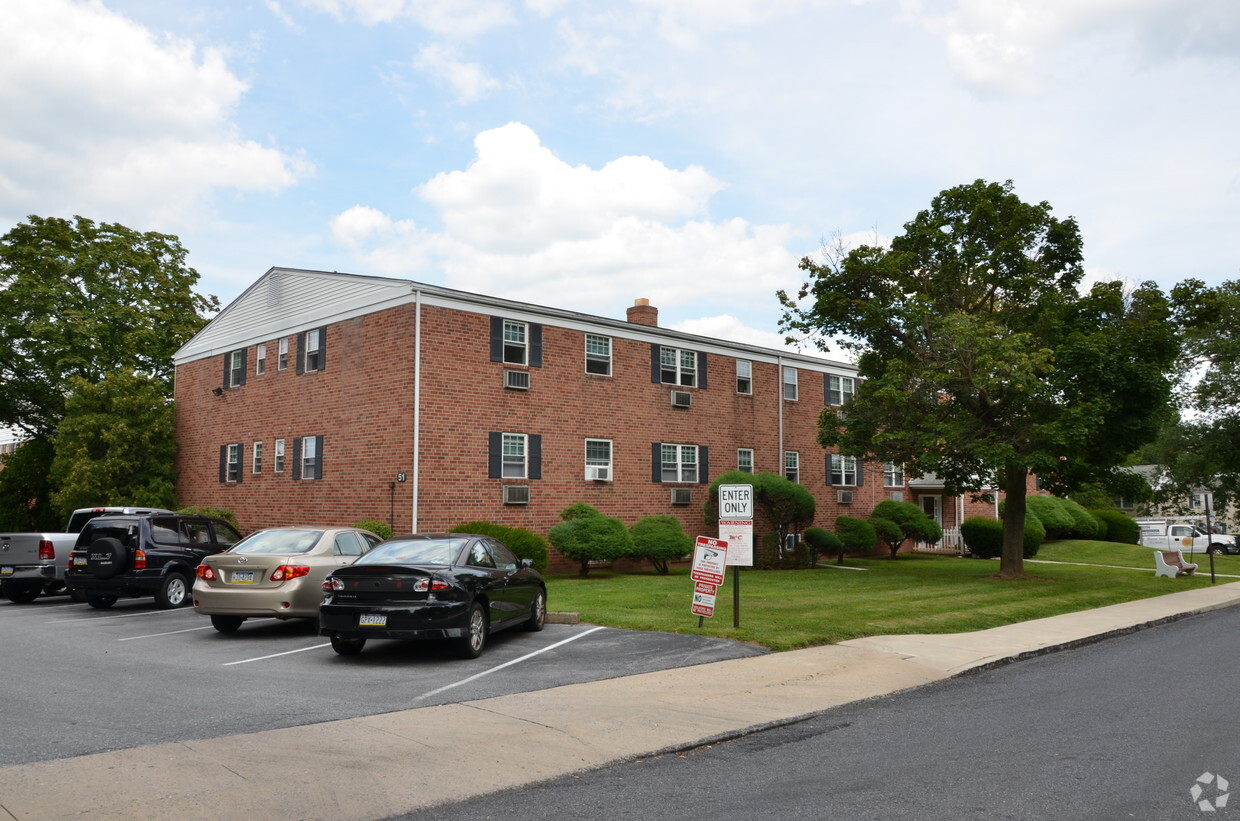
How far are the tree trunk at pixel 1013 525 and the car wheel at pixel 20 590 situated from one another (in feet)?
72.3

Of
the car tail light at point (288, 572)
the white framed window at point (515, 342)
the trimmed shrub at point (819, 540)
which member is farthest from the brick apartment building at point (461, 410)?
the car tail light at point (288, 572)

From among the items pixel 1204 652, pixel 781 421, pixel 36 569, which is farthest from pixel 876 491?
pixel 36 569

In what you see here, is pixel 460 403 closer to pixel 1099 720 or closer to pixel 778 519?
pixel 778 519

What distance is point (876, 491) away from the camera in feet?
118

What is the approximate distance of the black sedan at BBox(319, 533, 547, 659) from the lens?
10594 millimetres

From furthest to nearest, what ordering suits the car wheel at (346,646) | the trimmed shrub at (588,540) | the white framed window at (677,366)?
the white framed window at (677,366)
the trimmed shrub at (588,540)
the car wheel at (346,646)

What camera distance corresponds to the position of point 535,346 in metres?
24.7

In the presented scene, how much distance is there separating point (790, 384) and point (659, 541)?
9830mm

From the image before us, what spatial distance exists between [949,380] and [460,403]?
467 inches

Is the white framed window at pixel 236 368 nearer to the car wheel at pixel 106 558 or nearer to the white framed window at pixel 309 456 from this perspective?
the white framed window at pixel 309 456

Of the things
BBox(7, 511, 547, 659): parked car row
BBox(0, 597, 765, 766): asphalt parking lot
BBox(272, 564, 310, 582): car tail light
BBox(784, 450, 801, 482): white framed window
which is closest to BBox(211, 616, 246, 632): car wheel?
BBox(7, 511, 547, 659): parked car row

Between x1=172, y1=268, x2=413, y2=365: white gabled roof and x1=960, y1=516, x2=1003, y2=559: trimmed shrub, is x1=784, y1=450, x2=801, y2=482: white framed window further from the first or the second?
x1=172, y1=268, x2=413, y2=365: white gabled roof

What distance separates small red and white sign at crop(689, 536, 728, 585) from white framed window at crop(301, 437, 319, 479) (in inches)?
587

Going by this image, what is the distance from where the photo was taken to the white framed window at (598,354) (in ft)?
85.5
